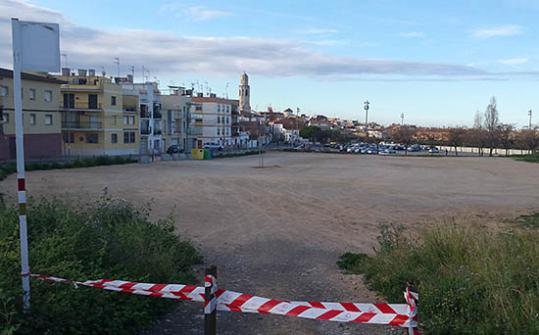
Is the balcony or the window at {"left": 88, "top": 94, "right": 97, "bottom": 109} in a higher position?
the window at {"left": 88, "top": 94, "right": 97, "bottom": 109}

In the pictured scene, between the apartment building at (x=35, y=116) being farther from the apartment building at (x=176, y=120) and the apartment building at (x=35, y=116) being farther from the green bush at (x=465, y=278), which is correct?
the green bush at (x=465, y=278)

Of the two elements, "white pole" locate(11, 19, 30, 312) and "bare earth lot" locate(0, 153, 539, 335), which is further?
"bare earth lot" locate(0, 153, 539, 335)

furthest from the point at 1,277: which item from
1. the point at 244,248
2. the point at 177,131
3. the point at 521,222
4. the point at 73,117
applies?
the point at 177,131

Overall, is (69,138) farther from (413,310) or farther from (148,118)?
(413,310)

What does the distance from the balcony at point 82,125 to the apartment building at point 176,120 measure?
18956 mm

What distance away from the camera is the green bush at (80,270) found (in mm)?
4828

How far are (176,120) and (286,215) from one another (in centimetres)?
6969

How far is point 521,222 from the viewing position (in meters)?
18.1

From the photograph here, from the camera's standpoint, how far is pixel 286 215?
19.5 metres

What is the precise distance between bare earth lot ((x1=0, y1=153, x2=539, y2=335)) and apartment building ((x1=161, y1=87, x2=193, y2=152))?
144 feet

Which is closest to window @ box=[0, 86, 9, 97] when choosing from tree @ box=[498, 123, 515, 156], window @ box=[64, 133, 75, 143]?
window @ box=[64, 133, 75, 143]

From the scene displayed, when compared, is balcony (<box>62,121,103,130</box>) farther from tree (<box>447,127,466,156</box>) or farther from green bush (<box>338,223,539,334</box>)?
tree (<box>447,127,466,156</box>)

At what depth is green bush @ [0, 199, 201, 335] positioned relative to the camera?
15.8ft

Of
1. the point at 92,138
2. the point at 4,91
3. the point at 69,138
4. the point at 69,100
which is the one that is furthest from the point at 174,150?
the point at 4,91
